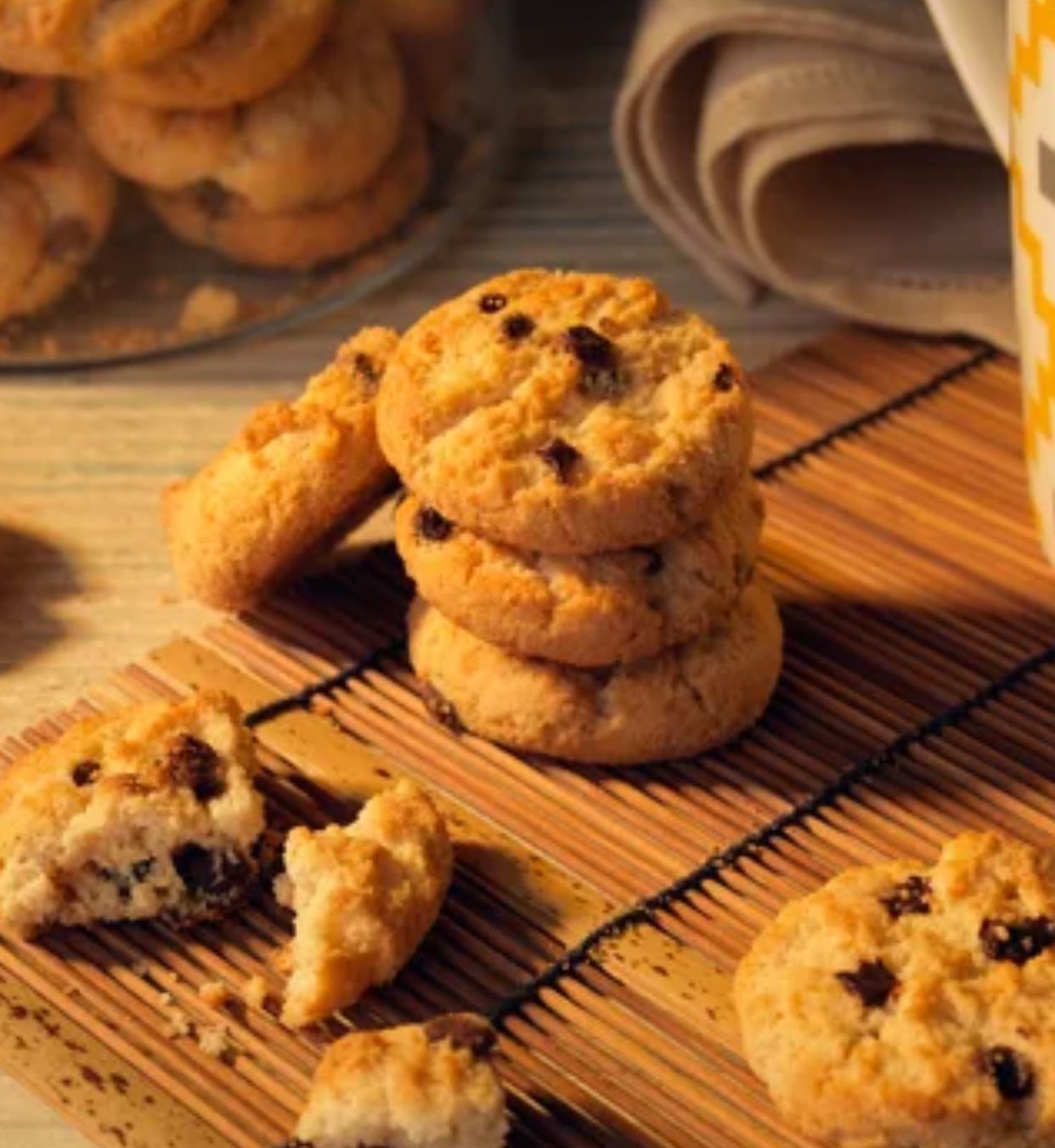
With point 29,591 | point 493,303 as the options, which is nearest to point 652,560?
point 493,303

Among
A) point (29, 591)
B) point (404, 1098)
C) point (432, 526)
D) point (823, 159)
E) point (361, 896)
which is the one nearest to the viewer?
point (404, 1098)

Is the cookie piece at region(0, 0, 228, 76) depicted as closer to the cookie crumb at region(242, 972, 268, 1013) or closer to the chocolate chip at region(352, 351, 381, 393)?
the chocolate chip at region(352, 351, 381, 393)

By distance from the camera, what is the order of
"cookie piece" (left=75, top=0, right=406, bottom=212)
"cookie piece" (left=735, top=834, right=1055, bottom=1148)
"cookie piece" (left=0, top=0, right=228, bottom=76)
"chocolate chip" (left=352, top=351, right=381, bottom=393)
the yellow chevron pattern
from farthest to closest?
"cookie piece" (left=75, top=0, right=406, bottom=212) → "cookie piece" (left=0, top=0, right=228, bottom=76) → "chocolate chip" (left=352, top=351, right=381, bottom=393) → the yellow chevron pattern → "cookie piece" (left=735, top=834, right=1055, bottom=1148)

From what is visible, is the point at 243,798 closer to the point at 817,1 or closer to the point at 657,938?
the point at 657,938

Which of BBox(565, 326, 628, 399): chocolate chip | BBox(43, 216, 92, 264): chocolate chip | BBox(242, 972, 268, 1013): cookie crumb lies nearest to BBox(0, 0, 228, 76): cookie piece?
BBox(43, 216, 92, 264): chocolate chip

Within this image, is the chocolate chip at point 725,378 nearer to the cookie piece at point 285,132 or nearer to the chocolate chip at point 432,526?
the chocolate chip at point 432,526

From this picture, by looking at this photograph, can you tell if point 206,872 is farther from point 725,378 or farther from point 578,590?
point 725,378
